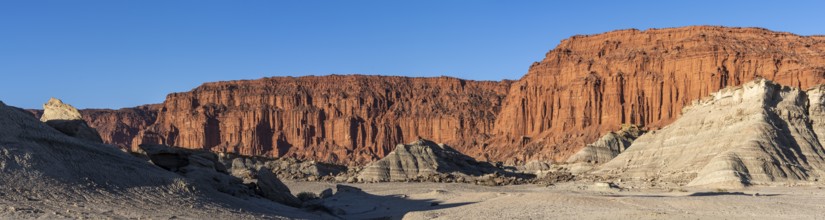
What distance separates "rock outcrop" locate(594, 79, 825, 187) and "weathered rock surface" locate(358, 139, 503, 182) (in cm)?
1276

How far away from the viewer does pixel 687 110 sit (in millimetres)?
67562

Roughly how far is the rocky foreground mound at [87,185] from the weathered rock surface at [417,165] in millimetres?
39776

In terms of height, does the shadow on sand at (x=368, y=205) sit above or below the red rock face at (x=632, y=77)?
below

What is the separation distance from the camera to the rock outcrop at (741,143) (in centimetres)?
5012

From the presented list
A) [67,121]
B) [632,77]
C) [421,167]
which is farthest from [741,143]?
[632,77]

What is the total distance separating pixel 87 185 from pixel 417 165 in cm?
4789

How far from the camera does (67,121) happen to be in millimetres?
29156

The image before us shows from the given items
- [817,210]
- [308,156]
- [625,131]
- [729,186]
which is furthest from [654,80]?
[817,210]

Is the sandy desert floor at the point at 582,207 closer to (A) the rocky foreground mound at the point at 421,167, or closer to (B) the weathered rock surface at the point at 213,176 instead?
(B) the weathered rock surface at the point at 213,176

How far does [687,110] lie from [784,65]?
7660 cm

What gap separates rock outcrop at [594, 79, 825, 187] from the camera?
50125 millimetres

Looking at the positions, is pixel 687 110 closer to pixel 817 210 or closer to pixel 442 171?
pixel 442 171

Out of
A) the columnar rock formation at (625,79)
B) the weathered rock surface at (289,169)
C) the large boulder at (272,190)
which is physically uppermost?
the columnar rock formation at (625,79)

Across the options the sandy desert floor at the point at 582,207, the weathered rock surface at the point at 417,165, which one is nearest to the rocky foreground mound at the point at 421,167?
the weathered rock surface at the point at 417,165
